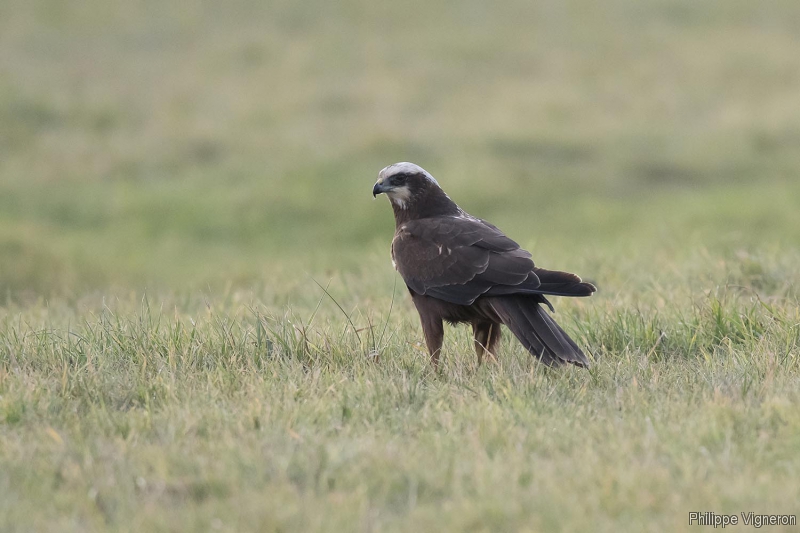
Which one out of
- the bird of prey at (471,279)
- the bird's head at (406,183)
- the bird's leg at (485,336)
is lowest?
the bird's leg at (485,336)

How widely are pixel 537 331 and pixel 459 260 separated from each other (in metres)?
0.64

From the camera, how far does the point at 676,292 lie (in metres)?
6.06

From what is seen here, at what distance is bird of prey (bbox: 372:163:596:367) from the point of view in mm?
4621

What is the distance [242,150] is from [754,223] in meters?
9.89

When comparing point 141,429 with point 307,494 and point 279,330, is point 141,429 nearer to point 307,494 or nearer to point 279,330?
point 307,494

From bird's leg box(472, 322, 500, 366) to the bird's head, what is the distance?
971 mm

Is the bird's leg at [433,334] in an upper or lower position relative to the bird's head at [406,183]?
lower

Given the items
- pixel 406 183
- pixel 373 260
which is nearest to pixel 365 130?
pixel 373 260

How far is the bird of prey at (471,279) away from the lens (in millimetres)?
4621

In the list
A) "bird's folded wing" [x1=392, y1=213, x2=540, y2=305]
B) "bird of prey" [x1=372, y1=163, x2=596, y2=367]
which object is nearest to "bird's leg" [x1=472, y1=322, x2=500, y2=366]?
"bird of prey" [x1=372, y1=163, x2=596, y2=367]

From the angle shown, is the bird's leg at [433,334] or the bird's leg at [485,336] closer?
the bird's leg at [433,334]

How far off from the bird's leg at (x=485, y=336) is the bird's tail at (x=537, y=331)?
24cm

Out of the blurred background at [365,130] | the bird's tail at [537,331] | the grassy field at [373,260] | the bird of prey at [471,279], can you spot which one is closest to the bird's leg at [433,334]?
the bird of prey at [471,279]

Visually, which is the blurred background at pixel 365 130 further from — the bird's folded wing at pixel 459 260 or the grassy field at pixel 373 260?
the bird's folded wing at pixel 459 260
